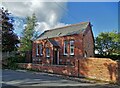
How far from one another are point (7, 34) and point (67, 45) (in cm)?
1162

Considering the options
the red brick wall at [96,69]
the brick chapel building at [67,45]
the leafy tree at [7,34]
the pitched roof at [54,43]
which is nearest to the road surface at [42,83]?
the red brick wall at [96,69]

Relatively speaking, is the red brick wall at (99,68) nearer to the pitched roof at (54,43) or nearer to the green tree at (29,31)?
the pitched roof at (54,43)

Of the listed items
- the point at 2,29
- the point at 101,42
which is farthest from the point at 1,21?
the point at 101,42

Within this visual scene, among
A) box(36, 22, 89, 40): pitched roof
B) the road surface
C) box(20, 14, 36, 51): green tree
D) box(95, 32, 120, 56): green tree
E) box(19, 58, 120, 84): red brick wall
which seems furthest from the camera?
box(20, 14, 36, 51): green tree

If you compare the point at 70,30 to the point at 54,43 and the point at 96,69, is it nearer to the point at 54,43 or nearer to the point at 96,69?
the point at 54,43

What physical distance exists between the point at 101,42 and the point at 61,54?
12.6 metres

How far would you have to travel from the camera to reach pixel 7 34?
3972 cm

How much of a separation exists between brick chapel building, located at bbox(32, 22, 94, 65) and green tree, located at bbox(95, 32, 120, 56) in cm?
860

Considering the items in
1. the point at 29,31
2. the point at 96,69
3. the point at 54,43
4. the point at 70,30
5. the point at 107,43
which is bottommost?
the point at 96,69

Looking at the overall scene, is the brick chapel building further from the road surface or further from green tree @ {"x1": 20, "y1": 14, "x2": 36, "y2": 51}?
green tree @ {"x1": 20, "y1": 14, "x2": 36, "y2": 51}

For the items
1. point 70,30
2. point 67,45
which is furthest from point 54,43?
point 70,30

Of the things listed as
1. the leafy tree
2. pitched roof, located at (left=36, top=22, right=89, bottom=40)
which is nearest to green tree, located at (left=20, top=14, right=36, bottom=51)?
the leafy tree

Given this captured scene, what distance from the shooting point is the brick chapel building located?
32594 mm

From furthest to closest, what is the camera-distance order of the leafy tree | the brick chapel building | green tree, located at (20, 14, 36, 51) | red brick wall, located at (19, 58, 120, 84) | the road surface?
1. green tree, located at (20, 14, 36, 51)
2. the leafy tree
3. the brick chapel building
4. red brick wall, located at (19, 58, 120, 84)
5. the road surface
